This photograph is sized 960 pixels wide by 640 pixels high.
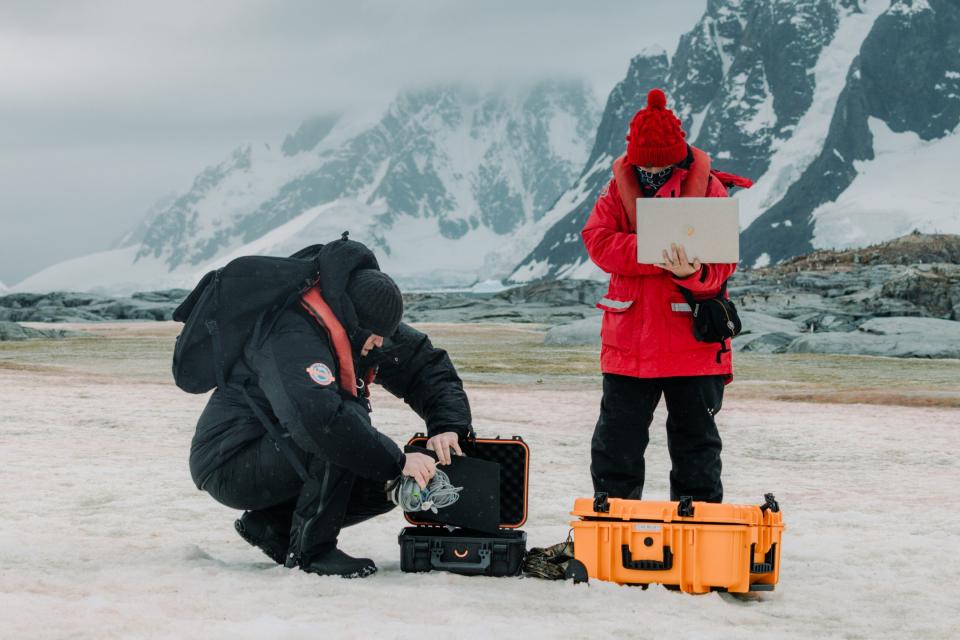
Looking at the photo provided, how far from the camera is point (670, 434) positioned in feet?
16.4

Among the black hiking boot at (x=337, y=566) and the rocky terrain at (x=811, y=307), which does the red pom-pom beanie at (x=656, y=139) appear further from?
the rocky terrain at (x=811, y=307)

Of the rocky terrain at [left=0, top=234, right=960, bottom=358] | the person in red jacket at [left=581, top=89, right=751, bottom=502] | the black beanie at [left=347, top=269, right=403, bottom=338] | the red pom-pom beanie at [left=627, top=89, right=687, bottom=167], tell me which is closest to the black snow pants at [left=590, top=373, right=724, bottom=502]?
the person in red jacket at [left=581, top=89, right=751, bottom=502]

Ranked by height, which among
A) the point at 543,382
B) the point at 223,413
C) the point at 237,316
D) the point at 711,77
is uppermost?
the point at 711,77

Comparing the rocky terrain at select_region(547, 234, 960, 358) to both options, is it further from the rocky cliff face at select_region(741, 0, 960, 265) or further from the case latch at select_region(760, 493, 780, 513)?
the rocky cliff face at select_region(741, 0, 960, 265)

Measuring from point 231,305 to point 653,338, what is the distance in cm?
183

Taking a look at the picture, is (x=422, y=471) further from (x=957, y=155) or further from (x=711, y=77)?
(x=711, y=77)

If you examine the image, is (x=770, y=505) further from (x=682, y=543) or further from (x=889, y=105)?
(x=889, y=105)

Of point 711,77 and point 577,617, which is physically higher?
point 711,77

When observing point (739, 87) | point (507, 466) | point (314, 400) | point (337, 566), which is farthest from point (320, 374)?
point (739, 87)

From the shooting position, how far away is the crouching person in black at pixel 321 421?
3957mm

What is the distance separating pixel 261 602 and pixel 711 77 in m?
190

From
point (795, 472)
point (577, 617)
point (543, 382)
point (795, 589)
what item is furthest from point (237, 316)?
point (543, 382)

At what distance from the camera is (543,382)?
17234 millimetres

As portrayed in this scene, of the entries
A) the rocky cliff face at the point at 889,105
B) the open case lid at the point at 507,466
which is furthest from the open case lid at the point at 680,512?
the rocky cliff face at the point at 889,105
